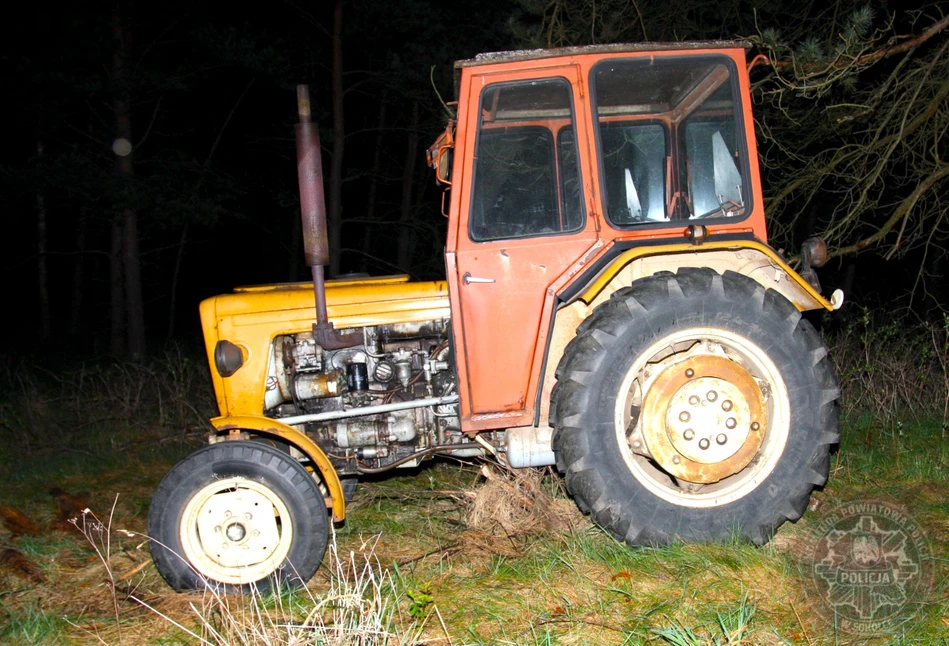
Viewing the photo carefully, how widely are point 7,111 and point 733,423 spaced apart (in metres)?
16.7

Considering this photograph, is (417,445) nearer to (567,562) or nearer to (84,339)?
(567,562)

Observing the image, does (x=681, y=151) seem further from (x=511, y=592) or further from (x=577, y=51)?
(x=511, y=592)

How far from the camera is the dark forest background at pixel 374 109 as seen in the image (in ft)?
19.0

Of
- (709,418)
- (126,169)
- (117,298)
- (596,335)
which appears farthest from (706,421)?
(117,298)

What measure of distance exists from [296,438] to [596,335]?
1626mm

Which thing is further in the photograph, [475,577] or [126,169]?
[126,169]

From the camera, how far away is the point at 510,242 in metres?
3.89

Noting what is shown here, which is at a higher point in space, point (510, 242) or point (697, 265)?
point (510, 242)

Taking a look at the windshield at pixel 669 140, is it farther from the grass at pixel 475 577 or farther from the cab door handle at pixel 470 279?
the grass at pixel 475 577

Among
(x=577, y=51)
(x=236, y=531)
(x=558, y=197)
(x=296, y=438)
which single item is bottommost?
(x=236, y=531)

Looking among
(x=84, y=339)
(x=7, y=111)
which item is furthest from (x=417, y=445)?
(x=84, y=339)

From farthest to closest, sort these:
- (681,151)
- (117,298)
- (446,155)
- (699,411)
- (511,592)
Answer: (117,298) < (681,151) < (446,155) < (699,411) < (511,592)

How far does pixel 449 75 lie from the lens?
39.7 feet

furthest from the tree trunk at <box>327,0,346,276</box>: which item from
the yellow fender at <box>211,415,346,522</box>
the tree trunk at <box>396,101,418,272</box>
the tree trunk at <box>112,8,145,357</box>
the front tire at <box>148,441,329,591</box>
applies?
the front tire at <box>148,441,329,591</box>
